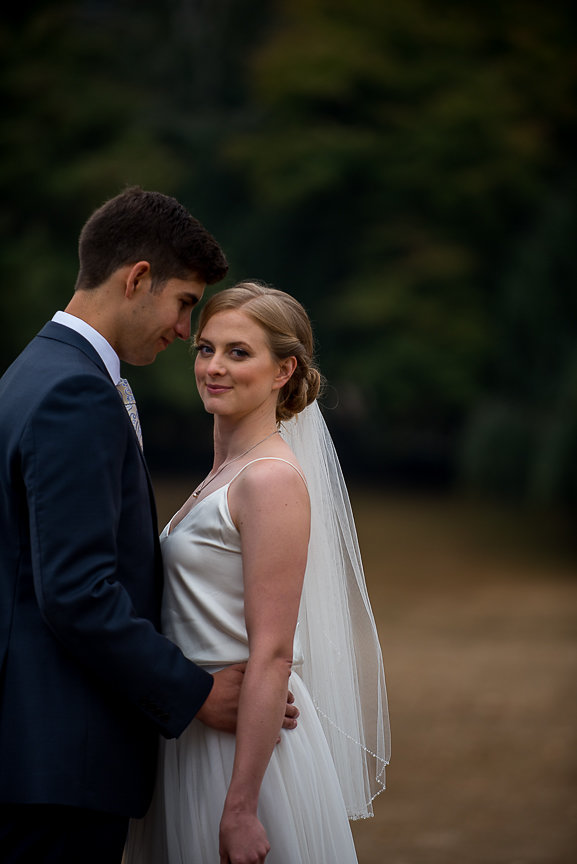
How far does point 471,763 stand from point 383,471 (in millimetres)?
19694

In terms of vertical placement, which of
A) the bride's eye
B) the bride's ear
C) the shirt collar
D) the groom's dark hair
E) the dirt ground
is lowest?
the dirt ground

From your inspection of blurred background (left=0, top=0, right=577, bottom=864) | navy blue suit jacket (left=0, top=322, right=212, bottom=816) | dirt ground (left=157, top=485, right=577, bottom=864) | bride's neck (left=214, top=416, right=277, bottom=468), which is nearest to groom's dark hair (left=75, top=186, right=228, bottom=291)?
navy blue suit jacket (left=0, top=322, right=212, bottom=816)

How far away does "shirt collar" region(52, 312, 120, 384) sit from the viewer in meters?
2.08

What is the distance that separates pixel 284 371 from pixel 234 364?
0.15 meters

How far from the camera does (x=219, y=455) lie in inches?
96.6

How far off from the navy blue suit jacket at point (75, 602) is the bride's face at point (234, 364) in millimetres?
332

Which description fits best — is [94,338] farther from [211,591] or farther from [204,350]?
[211,591]

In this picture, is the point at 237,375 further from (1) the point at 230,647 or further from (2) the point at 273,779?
(2) the point at 273,779

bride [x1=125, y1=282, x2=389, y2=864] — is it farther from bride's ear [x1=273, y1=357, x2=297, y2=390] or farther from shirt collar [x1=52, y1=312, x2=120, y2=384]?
shirt collar [x1=52, y1=312, x2=120, y2=384]

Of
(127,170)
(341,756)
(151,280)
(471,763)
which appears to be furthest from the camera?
(127,170)

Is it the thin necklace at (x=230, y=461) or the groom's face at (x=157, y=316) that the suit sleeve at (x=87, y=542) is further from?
the thin necklace at (x=230, y=461)

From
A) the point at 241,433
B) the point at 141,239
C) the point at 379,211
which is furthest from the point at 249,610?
the point at 379,211

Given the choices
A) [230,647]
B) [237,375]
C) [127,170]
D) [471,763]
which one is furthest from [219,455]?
[127,170]

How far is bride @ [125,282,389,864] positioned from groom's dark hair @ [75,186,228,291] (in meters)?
0.22
